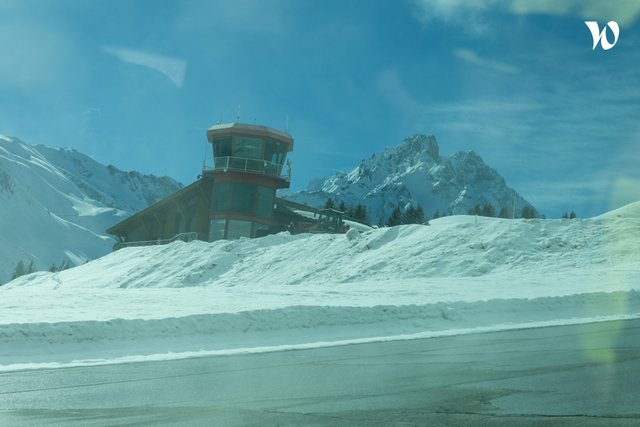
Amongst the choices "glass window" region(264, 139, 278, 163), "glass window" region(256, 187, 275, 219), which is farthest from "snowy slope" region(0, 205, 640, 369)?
"glass window" region(264, 139, 278, 163)

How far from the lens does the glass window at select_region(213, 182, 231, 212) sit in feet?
166

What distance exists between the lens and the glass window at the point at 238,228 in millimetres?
50344

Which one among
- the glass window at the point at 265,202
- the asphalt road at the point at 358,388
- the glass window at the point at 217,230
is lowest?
the asphalt road at the point at 358,388

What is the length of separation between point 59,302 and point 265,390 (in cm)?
1207

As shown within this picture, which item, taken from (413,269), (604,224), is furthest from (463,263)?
(604,224)

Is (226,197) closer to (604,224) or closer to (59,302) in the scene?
(604,224)

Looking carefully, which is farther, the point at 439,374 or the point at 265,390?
the point at 439,374

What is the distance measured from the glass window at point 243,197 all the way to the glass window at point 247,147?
6.80 feet

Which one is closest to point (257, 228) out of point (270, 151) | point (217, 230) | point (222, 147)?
point (217, 230)

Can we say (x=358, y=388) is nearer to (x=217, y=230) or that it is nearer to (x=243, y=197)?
(x=243, y=197)

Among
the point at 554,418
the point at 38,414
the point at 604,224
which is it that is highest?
the point at 604,224

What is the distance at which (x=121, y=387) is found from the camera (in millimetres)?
8570

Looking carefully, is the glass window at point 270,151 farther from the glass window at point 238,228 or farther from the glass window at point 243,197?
the glass window at point 238,228

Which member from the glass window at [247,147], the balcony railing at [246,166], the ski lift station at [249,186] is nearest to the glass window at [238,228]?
the ski lift station at [249,186]
